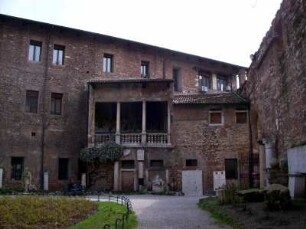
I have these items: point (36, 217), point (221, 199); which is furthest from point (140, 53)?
point (36, 217)

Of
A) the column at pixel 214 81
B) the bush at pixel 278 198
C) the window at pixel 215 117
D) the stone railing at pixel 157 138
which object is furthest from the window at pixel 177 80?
the bush at pixel 278 198

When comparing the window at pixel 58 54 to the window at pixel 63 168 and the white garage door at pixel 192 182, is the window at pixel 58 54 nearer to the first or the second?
the window at pixel 63 168

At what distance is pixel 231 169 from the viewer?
87.2ft

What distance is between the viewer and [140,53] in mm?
30766

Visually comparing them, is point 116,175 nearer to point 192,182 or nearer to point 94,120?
point 94,120

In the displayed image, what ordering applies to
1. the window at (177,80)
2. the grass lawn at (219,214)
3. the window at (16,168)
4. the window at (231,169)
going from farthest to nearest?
the window at (177,80)
the window at (231,169)
the window at (16,168)
the grass lawn at (219,214)

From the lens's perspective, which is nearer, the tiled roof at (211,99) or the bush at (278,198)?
the bush at (278,198)

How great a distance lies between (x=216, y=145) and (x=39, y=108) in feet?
39.5

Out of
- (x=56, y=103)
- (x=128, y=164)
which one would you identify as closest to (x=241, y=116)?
(x=128, y=164)

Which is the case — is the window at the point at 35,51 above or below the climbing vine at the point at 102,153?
above

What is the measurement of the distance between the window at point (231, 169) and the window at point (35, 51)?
1448 centimetres

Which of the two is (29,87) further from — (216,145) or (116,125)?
(216,145)

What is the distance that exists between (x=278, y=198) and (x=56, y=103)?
1982 centimetres

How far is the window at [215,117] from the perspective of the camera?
27030mm
